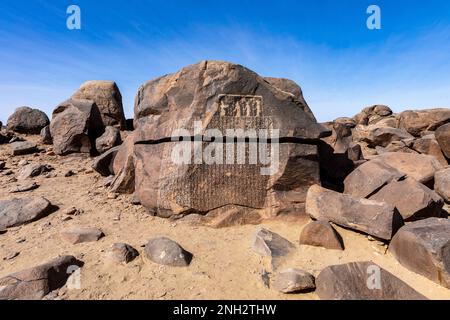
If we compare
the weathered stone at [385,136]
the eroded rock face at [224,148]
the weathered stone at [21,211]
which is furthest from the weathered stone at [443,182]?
the weathered stone at [21,211]

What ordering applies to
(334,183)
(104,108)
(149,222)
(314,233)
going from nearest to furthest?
(314,233), (149,222), (334,183), (104,108)

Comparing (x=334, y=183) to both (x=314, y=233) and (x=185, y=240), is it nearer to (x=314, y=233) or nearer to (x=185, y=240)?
(x=314, y=233)

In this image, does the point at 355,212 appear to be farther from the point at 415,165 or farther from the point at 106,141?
the point at 106,141

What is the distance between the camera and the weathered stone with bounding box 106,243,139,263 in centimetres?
358

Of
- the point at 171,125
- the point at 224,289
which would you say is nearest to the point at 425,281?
the point at 224,289

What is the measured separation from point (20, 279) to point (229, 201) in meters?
2.96

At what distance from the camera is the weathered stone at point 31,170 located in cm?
700

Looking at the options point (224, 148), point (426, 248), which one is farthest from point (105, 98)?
point (426, 248)

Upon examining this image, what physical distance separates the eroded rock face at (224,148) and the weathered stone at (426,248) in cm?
163

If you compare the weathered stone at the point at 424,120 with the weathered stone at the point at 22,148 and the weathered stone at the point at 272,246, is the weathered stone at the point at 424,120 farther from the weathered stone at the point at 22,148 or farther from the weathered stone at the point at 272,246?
the weathered stone at the point at 22,148

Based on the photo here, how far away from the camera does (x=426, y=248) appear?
10.8 feet

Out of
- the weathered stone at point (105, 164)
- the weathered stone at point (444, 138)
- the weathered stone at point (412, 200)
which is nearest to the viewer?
the weathered stone at point (412, 200)

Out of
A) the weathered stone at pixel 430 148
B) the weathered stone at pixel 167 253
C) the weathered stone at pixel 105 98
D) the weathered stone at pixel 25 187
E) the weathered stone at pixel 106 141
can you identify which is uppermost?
the weathered stone at pixel 105 98

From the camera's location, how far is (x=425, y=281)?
3.26m
